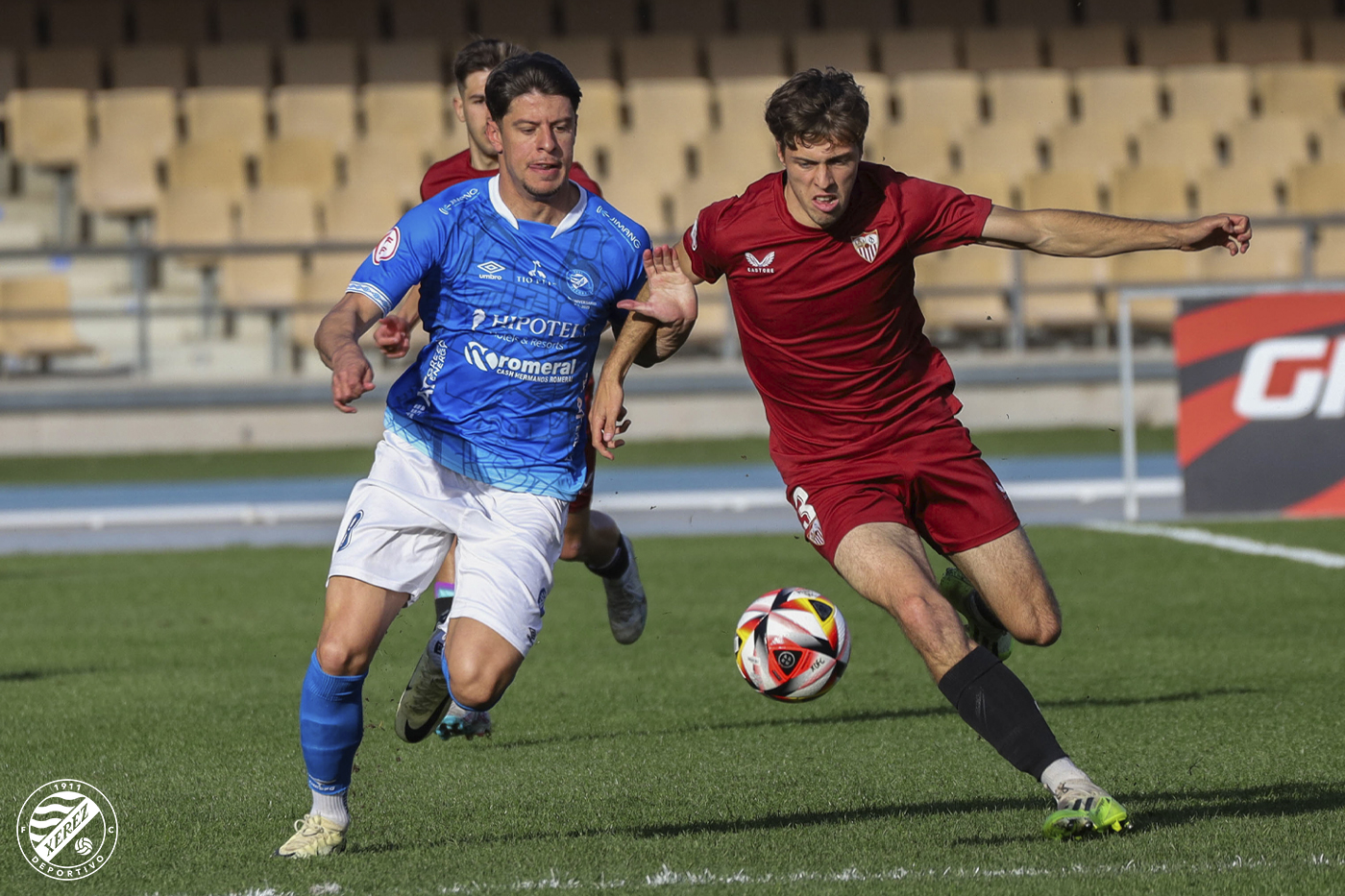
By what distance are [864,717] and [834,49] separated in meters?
17.0

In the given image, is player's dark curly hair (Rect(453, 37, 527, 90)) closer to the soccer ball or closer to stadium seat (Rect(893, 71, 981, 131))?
the soccer ball

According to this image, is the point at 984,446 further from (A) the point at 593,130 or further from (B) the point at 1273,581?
(B) the point at 1273,581

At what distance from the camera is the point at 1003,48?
2309cm

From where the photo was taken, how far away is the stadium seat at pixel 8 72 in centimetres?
2142

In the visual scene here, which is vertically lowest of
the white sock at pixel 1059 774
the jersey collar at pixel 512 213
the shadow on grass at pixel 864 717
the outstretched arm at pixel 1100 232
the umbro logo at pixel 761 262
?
the shadow on grass at pixel 864 717

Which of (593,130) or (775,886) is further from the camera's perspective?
(593,130)

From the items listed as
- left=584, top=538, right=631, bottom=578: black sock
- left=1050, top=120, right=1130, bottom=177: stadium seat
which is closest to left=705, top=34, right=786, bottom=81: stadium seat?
left=1050, top=120, right=1130, bottom=177: stadium seat

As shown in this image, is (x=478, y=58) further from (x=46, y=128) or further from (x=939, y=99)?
(x=939, y=99)

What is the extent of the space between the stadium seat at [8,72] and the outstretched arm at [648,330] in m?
18.4

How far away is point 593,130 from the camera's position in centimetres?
2069

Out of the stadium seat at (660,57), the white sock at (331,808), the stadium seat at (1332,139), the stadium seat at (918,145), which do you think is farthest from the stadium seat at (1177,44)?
the white sock at (331,808)

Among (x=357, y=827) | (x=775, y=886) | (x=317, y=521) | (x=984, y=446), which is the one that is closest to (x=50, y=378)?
(x=317, y=521)

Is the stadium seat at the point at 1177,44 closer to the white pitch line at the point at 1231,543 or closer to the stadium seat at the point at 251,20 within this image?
the stadium seat at the point at 251,20

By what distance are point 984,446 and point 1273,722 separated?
11.8 metres
